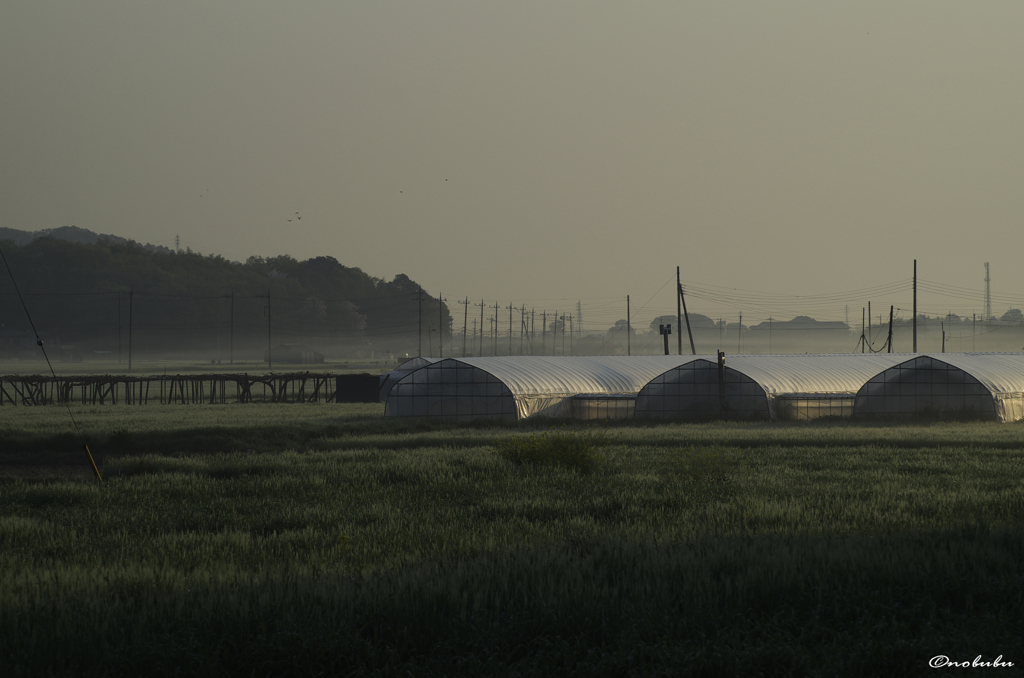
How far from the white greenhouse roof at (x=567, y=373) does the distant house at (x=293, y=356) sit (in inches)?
3611

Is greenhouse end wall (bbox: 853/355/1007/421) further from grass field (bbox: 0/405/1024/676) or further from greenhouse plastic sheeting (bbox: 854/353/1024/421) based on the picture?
grass field (bbox: 0/405/1024/676)

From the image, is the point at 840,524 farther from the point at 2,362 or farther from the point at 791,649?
the point at 2,362

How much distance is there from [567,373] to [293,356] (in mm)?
98526

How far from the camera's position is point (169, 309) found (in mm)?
157625

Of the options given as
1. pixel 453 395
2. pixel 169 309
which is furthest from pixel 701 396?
pixel 169 309

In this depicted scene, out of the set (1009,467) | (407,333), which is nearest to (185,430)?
(1009,467)

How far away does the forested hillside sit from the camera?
148375 mm

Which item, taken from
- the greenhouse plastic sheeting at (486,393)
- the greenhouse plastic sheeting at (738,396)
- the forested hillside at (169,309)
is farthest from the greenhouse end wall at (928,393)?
the forested hillside at (169,309)

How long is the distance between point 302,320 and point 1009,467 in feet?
524

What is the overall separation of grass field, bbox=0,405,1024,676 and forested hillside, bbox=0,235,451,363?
11678 cm

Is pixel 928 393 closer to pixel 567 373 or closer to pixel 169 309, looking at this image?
pixel 567 373

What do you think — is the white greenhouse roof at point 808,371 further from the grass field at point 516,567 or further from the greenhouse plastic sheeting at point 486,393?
the grass field at point 516,567

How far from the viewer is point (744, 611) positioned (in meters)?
9.41

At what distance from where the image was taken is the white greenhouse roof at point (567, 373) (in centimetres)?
4312
